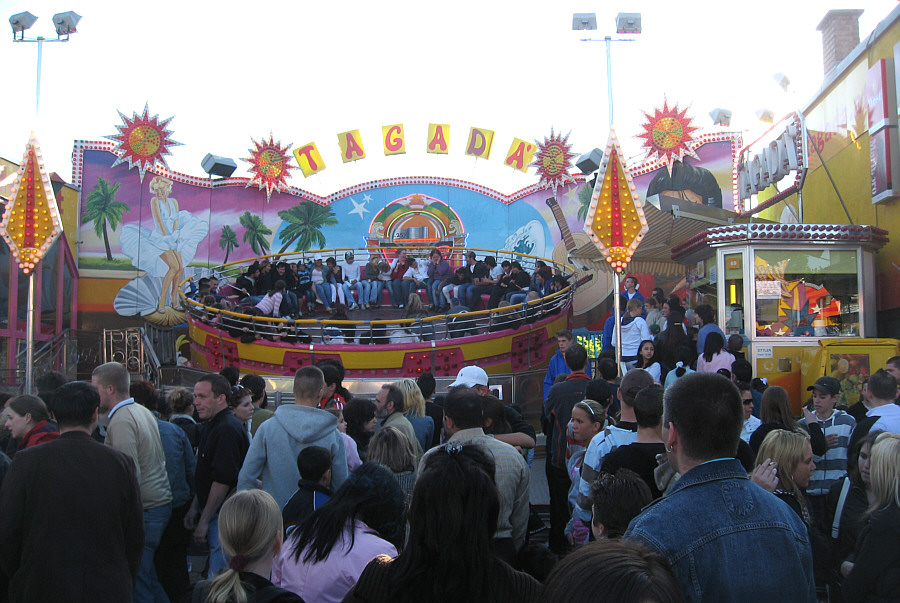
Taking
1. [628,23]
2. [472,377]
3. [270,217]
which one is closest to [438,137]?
[270,217]

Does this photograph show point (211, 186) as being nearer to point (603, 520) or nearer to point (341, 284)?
point (341, 284)

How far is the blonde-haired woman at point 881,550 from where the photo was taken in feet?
9.56

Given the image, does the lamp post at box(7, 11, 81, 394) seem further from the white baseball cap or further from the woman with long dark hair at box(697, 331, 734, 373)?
the woman with long dark hair at box(697, 331, 734, 373)

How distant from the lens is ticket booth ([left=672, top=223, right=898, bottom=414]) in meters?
11.3

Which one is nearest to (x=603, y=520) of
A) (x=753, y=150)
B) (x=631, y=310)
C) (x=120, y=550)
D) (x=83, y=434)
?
(x=120, y=550)

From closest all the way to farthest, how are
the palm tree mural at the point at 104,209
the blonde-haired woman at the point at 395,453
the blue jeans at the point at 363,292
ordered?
the blonde-haired woman at the point at 395,453
the blue jeans at the point at 363,292
the palm tree mural at the point at 104,209

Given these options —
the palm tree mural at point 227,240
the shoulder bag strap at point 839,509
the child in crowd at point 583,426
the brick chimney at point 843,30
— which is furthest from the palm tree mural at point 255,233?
the shoulder bag strap at point 839,509

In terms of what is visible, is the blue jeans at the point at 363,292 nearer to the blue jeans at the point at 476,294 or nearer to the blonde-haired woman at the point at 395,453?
the blue jeans at the point at 476,294

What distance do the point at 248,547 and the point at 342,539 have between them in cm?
38

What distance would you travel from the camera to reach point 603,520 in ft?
10.6

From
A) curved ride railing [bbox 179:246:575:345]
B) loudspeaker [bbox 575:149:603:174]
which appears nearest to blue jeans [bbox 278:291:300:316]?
curved ride railing [bbox 179:246:575:345]

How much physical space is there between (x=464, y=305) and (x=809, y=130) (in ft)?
28.3

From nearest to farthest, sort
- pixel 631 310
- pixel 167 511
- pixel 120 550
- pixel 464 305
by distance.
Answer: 1. pixel 120 550
2. pixel 167 511
3. pixel 631 310
4. pixel 464 305

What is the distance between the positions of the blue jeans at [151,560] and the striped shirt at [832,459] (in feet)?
14.2
